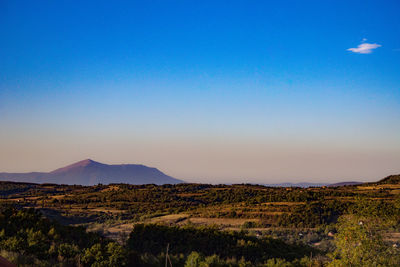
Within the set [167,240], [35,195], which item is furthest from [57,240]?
[35,195]

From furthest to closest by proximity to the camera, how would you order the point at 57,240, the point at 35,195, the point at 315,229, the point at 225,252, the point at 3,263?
the point at 35,195
the point at 315,229
the point at 225,252
the point at 57,240
the point at 3,263

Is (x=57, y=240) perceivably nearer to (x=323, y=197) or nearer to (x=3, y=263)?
(x=3, y=263)

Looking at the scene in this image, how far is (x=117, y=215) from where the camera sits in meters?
43.7

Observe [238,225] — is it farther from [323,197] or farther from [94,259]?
[94,259]

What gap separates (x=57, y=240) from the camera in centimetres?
1481

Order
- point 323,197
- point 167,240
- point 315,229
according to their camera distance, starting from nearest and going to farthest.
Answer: point 167,240 → point 315,229 → point 323,197

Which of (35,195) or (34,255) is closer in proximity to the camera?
(34,255)

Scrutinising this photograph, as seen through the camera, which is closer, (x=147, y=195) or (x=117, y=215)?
(x=117, y=215)

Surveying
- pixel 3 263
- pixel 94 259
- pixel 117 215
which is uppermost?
pixel 3 263

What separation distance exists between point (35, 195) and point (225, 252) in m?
56.1

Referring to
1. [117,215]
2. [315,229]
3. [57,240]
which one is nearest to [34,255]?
[57,240]

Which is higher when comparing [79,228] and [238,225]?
[79,228]

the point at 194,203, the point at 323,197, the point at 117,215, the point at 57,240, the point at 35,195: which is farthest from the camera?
the point at 35,195

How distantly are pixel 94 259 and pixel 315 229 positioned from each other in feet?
80.1
